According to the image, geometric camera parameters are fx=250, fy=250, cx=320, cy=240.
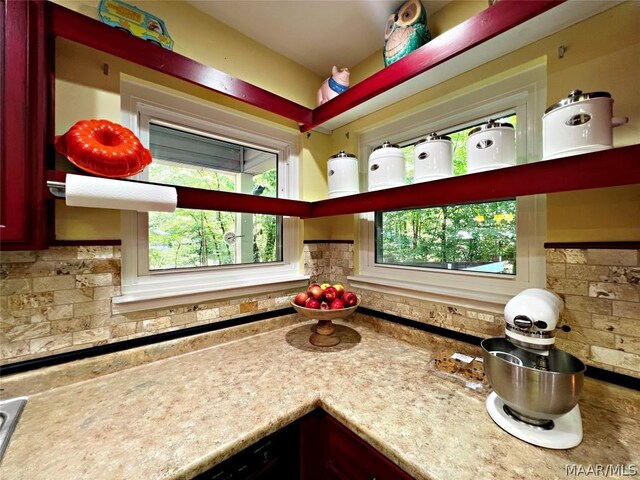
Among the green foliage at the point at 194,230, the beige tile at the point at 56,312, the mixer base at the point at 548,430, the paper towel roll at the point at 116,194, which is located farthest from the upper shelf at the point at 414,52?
the mixer base at the point at 548,430

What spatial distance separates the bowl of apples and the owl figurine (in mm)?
1114

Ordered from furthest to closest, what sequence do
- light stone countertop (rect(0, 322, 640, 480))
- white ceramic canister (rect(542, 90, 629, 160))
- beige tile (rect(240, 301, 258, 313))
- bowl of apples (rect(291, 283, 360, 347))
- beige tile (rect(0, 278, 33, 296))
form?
1. beige tile (rect(240, 301, 258, 313))
2. bowl of apples (rect(291, 283, 360, 347))
3. beige tile (rect(0, 278, 33, 296))
4. white ceramic canister (rect(542, 90, 629, 160))
5. light stone countertop (rect(0, 322, 640, 480))

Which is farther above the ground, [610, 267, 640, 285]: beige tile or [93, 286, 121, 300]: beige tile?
[610, 267, 640, 285]: beige tile

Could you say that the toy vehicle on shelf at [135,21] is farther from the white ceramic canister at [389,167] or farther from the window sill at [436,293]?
the window sill at [436,293]

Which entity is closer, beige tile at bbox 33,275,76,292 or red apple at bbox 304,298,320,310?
beige tile at bbox 33,275,76,292

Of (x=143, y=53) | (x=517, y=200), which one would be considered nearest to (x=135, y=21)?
(x=143, y=53)

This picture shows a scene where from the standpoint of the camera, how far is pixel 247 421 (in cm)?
70

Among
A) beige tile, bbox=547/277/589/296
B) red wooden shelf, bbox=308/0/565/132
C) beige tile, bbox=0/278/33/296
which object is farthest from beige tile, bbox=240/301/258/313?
beige tile, bbox=547/277/589/296

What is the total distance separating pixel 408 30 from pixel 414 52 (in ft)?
0.57

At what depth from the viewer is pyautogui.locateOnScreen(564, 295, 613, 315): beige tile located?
29.7 inches

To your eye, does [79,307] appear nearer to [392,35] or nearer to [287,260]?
[287,260]

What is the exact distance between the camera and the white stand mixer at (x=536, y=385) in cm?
60

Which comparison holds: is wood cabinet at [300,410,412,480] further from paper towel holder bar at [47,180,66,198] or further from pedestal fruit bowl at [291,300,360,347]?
paper towel holder bar at [47,180,66,198]

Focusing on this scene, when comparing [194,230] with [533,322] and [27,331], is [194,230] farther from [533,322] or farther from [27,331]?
[533,322]
